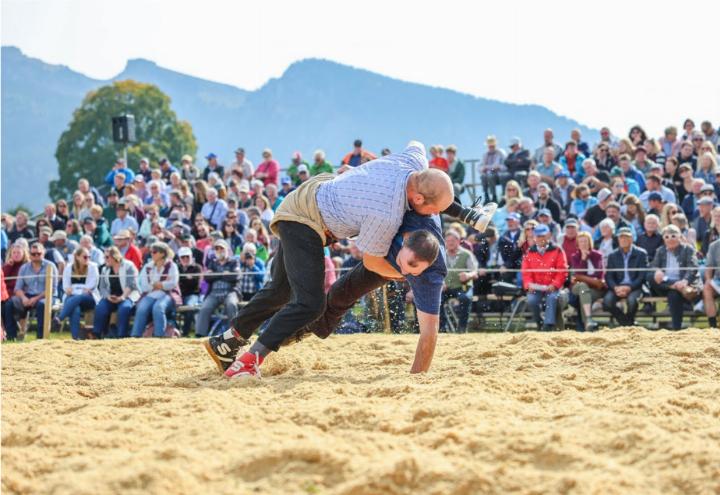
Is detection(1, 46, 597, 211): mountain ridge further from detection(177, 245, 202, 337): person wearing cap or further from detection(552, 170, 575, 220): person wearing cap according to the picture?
detection(177, 245, 202, 337): person wearing cap

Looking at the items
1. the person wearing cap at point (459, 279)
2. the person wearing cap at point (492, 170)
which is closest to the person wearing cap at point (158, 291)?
the person wearing cap at point (459, 279)

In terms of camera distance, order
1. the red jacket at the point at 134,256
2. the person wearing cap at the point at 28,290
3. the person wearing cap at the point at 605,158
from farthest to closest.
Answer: the person wearing cap at the point at 605,158 → the red jacket at the point at 134,256 → the person wearing cap at the point at 28,290

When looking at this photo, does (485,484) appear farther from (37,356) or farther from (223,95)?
(223,95)

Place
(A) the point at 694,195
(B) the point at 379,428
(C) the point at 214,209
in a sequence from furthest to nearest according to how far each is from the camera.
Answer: (C) the point at 214,209 < (A) the point at 694,195 < (B) the point at 379,428

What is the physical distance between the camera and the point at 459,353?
786cm

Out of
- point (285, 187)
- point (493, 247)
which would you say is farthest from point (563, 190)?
point (285, 187)

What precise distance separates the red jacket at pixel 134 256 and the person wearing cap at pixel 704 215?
305 inches

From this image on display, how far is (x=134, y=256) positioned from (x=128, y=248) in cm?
18

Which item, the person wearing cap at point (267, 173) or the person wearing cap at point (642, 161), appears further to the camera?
the person wearing cap at point (267, 173)

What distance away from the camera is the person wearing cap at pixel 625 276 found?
11828 millimetres

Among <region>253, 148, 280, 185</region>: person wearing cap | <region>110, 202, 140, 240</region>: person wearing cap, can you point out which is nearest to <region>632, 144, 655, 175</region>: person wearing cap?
<region>253, 148, 280, 185</region>: person wearing cap

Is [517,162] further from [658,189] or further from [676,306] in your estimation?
[676,306]

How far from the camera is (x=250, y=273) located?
42.3 feet

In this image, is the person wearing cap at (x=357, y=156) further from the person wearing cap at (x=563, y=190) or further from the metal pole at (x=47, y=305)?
the metal pole at (x=47, y=305)
